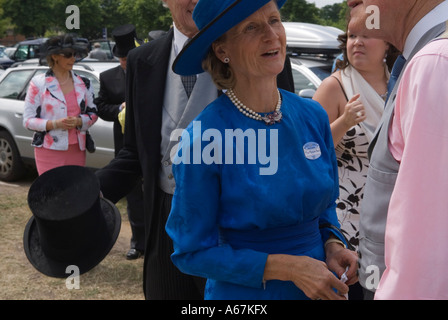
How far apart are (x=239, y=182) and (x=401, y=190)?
614mm

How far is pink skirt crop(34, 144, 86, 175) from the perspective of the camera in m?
5.11

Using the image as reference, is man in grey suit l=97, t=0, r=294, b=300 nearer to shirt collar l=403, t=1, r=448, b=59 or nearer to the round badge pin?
the round badge pin

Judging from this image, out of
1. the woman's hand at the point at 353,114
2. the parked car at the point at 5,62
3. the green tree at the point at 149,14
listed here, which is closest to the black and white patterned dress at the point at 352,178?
the woman's hand at the point at 353,114

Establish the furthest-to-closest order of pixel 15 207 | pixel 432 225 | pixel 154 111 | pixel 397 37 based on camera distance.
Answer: pixel 15 207 < pixel 154 111 < pixel 397 37 < pixel 432 225

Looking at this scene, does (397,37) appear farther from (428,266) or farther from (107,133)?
(107,133)

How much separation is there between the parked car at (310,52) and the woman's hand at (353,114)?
350 centimetres

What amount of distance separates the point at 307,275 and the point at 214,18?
82 centimetres

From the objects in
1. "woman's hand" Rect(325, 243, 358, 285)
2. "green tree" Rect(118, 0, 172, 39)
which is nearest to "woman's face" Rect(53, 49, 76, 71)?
"woman's hand" Rect(325, 243, 358, 285)

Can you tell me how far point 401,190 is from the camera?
118cm

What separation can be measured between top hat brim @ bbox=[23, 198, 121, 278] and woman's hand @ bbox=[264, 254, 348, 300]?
2.71ft

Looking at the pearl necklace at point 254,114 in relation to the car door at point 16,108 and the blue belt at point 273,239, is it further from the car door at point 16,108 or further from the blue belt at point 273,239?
the car door at point 16,108

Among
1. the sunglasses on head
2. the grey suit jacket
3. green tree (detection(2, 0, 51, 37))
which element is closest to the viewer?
the grey suit jacket

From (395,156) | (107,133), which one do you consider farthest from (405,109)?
(107,133)

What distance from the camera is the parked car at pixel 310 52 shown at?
21.4 feet
